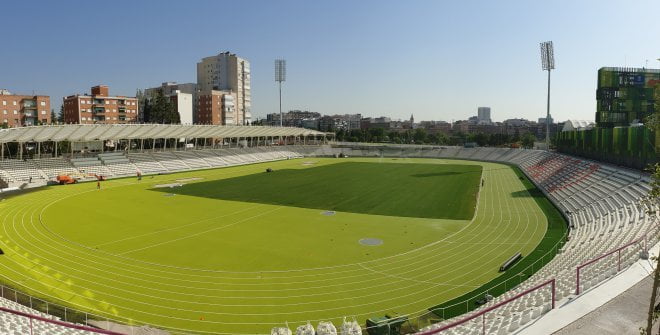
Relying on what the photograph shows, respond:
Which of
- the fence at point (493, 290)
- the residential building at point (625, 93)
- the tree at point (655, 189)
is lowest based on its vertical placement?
the fence at point (493, 290)

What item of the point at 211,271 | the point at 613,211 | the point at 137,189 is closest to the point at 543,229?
the point at 613,211

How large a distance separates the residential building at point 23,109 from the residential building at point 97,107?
5.60 meters

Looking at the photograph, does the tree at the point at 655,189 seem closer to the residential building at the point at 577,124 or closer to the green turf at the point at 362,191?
the green turf at the point at 362,191

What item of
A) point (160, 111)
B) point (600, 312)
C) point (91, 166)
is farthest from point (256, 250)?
point (160, 111)

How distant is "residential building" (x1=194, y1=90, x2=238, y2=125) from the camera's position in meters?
129

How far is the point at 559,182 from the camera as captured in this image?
41625mm

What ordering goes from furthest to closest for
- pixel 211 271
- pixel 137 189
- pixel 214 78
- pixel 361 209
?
pixel 214 78
pixel 137 189
pixel 361 209
pixel 211 271

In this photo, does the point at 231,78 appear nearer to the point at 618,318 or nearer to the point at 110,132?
the point at 110,132

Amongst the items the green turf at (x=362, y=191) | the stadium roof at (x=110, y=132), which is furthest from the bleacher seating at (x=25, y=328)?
the stadium roof at (x=110, y=132)

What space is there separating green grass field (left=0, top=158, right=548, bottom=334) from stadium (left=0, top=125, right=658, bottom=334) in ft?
0.33

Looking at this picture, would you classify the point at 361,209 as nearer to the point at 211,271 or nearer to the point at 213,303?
the point at 211,271

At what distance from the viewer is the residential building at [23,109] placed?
93.4 m

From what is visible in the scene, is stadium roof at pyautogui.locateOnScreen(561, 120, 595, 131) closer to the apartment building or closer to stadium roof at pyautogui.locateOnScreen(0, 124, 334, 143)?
stadium roof at pyautogui.locateOnScreen(0, 124, 334, 143)

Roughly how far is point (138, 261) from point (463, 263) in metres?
16.1
